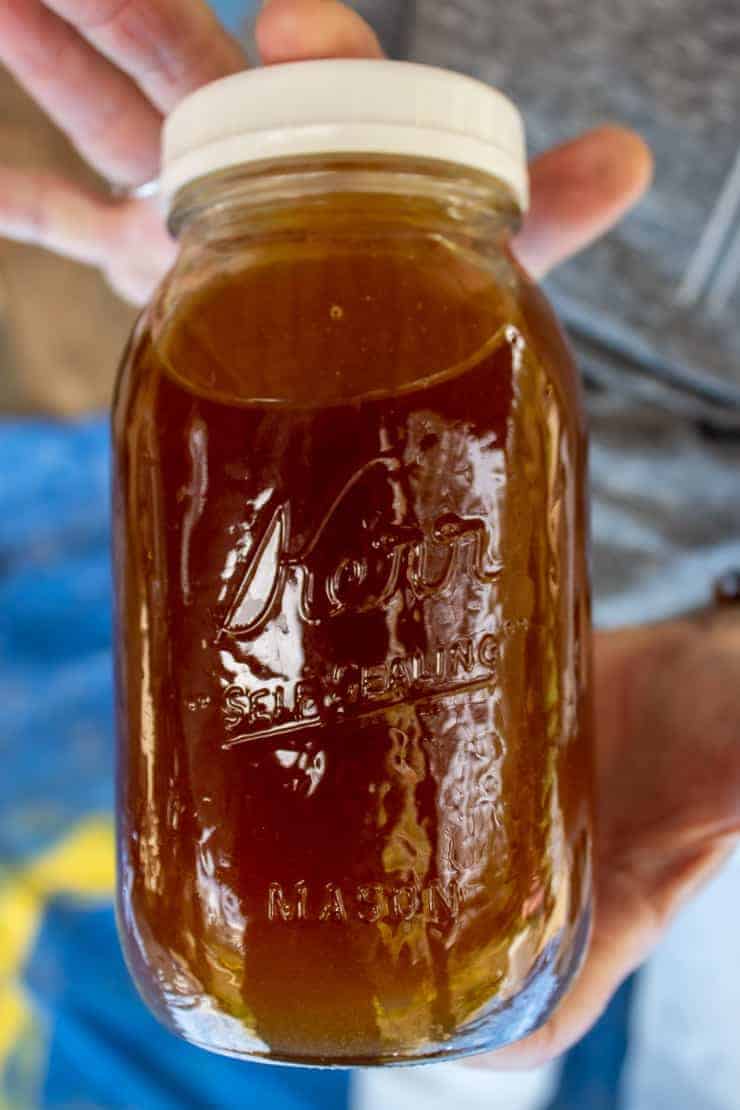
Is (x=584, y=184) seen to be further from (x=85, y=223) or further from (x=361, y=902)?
(x=361, y=902)

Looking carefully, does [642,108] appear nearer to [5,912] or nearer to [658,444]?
[658,444]

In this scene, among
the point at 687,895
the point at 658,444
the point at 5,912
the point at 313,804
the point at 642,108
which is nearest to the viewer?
the point at 313,804

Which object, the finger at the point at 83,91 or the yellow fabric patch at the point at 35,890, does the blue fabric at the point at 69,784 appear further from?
the finger at the point at 83,91

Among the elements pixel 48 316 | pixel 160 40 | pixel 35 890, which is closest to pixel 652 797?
pixel 160 40

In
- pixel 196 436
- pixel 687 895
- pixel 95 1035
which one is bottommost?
pixel 95 1035

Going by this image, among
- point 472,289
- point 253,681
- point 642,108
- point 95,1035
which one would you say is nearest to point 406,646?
point 253,681

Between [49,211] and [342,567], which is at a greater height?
[49,211]

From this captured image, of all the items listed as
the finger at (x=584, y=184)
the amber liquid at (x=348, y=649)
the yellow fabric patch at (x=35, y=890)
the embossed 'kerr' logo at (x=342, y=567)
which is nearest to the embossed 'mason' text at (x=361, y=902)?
the amber liquid at (x=348, y=649)
